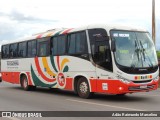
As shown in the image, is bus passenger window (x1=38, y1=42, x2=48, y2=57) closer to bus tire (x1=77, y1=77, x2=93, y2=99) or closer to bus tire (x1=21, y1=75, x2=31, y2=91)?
bus tire (x1=21, y1=75, x2=31, y2=91)

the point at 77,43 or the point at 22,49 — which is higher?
the point at 77,43

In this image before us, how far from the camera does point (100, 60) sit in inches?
578

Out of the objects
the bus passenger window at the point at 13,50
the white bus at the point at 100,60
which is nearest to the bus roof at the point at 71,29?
the white bus at the point at 100,60

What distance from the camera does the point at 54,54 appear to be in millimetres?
17891

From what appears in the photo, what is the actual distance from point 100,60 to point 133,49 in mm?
1385

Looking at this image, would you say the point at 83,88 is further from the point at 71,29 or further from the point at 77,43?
the point at 71,29

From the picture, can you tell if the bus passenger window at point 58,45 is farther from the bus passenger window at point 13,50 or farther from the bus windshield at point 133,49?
the bus passenger window at point 13,50

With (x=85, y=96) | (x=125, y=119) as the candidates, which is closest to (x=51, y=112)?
(x=125, y=119)

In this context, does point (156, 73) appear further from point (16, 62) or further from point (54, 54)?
point (16, 62)

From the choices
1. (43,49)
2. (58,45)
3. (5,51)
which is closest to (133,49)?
(58,45)

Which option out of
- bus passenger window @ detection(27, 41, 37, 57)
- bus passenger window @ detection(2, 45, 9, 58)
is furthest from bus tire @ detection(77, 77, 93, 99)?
bus passenger window @ detection(2, 45, 9, 58)

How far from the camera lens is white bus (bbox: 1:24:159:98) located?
46.1ft

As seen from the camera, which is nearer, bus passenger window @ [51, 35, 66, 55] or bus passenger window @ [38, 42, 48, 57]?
bus passenger window @ [51, 35, 66, 55]

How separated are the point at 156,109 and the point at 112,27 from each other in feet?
14.0
